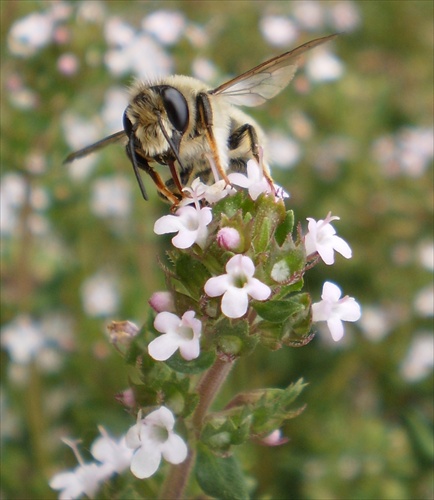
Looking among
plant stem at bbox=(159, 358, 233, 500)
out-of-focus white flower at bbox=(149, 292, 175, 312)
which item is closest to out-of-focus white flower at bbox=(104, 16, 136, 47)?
out-of-focus white flower at bbox=(149, 292, 175, 312)

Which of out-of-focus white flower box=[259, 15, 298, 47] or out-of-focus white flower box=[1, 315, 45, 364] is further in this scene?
out-of-focus white flower box=[259, 15, 298, 47]

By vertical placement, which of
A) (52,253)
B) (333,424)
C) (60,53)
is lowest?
(333,424)

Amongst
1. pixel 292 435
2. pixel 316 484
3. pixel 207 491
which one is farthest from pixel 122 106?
pixel 207 491

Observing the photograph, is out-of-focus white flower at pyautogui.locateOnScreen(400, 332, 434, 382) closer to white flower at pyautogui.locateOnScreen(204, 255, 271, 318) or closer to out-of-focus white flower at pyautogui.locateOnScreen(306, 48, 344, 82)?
out-of-focus white flower at pyautogui.locateOnScreen(306, 48, 344, 82)

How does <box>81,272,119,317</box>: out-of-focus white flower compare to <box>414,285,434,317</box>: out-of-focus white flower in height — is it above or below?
above

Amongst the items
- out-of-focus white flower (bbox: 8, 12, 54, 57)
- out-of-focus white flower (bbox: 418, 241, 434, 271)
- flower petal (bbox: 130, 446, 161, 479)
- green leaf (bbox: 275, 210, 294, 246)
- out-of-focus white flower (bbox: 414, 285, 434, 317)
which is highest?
out-of-focus white flower (bbox: 8, 12, 54, 57)

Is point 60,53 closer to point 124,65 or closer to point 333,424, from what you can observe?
point 124,65

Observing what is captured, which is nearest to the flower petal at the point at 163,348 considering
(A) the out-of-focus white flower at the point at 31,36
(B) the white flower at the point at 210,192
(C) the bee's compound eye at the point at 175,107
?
(B) the white flower at the point at 210,192
